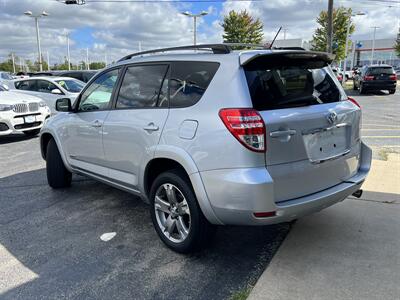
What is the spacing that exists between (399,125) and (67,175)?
968cm

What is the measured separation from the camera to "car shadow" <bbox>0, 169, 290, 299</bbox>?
301 centimetres

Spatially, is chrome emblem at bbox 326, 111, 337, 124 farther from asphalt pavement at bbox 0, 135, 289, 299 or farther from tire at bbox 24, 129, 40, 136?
tire at bbox 24, 129, 40, 136

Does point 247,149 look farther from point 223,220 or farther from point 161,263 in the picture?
point 161,263

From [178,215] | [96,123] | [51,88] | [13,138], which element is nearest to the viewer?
[178,215]

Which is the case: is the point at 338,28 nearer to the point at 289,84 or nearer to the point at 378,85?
the point at 378,85

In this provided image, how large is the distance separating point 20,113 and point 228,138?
8.30 m

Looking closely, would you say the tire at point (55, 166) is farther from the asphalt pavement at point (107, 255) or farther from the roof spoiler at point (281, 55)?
the roof spoiler at point (281, 55)

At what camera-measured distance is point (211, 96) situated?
308 cm

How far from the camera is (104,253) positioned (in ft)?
11.9

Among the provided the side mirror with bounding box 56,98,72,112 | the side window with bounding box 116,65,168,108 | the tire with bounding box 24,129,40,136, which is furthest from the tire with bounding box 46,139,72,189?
the tire with bounding box 24,129,40,136

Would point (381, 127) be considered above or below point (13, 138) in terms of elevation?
above

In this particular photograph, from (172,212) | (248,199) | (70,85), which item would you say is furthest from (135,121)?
(70,85)

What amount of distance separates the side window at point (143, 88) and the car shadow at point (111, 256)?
4.54 feet

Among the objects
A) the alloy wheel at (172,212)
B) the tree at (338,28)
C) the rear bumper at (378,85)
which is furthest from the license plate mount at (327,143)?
the tree at (338,28)
